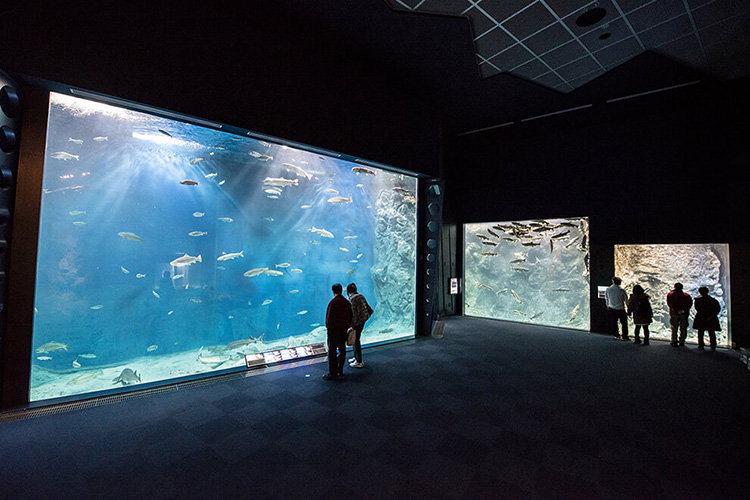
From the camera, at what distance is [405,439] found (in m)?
2.88

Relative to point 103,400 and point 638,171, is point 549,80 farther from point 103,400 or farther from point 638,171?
point 103,400

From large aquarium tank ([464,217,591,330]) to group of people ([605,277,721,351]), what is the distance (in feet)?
3.42

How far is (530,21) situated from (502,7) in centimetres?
67

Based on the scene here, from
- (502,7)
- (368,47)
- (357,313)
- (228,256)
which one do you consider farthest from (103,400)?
(502,7)

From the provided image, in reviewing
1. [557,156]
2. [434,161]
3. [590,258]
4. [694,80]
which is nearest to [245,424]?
[434,161]

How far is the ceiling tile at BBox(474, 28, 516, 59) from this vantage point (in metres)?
5.06

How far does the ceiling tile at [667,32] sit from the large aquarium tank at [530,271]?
13.7ft

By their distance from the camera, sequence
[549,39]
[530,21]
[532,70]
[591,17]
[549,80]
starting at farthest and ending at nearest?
[549,80] → [532,70] → [549,39] → [530,21] → [591,17]

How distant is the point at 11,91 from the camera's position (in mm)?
3182

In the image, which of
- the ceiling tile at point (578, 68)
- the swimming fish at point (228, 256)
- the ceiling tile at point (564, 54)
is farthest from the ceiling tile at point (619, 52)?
the swimming fish at point (228, 256)

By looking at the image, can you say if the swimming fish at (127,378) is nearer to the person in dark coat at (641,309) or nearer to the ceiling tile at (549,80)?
the ceiling tile at (549,80)

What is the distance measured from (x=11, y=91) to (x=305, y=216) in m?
5.38

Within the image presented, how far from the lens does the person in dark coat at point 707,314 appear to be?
6.00 m

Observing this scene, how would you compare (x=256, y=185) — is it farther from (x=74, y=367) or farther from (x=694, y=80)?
(x=694, y=80)
